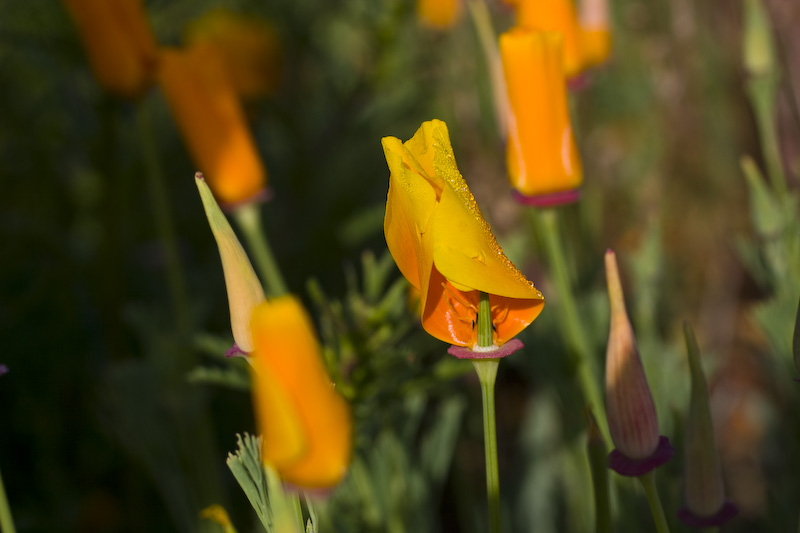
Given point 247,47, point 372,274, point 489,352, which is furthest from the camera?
point 247,47

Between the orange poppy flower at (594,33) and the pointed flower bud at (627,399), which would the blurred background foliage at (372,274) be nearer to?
the orange poppy flower at (594,33)

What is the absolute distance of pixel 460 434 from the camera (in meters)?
1.34

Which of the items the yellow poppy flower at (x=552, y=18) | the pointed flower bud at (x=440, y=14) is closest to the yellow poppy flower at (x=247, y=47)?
the pointed flower bud at (x=440, y=14)

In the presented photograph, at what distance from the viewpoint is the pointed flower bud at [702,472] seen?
485mm

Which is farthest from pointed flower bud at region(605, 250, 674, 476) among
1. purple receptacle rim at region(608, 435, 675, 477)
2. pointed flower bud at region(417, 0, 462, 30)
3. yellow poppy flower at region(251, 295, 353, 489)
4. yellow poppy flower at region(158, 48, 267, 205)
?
pointed flower bud at region(417, 0, 462, 30)

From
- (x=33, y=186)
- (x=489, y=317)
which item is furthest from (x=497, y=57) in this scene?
(x=33, y=186)

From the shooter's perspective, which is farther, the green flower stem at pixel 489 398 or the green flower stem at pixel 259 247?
the green flower stem at pixel 259 247

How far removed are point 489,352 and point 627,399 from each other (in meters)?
0.09

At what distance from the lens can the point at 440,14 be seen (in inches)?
58.1

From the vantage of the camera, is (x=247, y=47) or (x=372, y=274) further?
(x=247, y=47)

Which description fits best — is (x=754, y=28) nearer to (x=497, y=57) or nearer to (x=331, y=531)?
(x=497, y=57)

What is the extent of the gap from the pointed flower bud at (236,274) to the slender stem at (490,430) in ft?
0.44

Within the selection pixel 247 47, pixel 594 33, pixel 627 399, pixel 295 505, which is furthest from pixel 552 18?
pixel 247 47

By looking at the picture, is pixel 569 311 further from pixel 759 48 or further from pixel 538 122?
pixel 759 48
